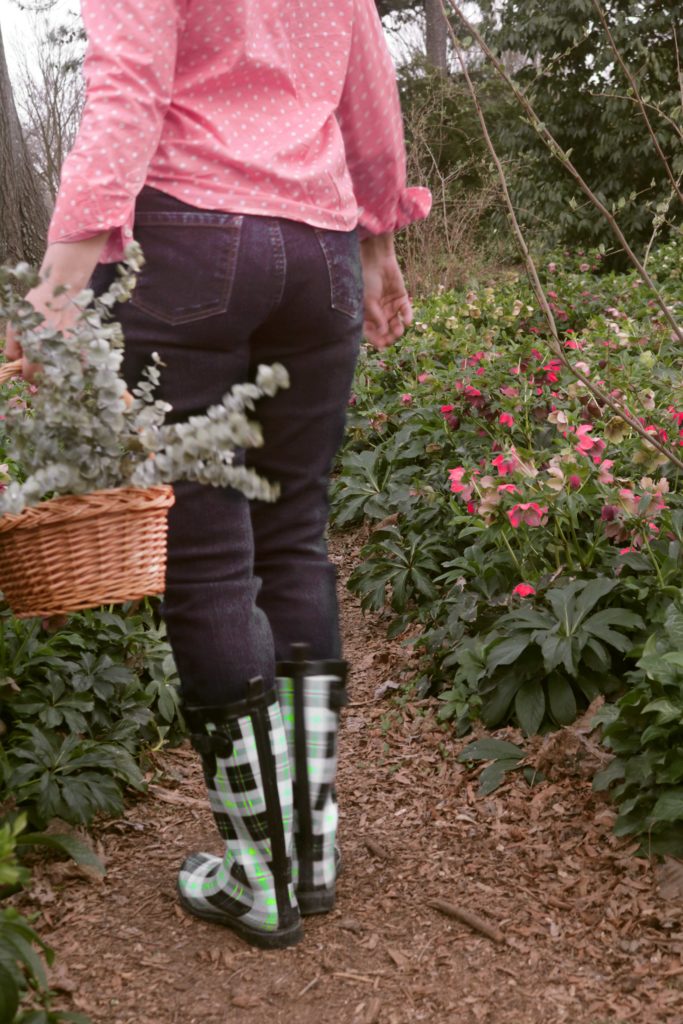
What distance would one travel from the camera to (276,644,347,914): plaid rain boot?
80.4 inches

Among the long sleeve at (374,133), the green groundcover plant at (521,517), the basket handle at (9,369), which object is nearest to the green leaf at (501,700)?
the green groundcover plant at (521,517)

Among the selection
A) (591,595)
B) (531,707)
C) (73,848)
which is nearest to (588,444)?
(591,595)

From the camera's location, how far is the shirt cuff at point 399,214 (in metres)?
2.14

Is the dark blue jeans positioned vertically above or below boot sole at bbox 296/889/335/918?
above

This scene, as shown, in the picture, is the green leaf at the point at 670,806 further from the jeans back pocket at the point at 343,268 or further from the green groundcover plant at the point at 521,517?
the jeans back pocket at the point at 343,268

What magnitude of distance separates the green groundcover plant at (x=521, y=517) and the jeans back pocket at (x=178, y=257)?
133 cm

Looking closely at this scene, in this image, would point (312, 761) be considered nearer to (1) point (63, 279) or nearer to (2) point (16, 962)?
(2) point (16, 962)

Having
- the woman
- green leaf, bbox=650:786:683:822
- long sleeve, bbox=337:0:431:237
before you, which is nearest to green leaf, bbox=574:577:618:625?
green leaf, bbox=650:786:683:822

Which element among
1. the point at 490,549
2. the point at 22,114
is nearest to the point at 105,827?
the point at 490,549

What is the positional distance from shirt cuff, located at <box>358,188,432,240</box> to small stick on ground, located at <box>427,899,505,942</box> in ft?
4.43

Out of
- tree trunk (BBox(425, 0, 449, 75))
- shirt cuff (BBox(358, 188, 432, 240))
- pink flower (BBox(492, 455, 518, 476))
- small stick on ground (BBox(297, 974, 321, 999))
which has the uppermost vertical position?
tree trunk (BBox(425, 0, 449, 75))

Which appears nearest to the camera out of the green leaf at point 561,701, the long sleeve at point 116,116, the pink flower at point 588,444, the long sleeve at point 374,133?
the long sleeve at point 116,116

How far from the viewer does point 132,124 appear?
5.15ft

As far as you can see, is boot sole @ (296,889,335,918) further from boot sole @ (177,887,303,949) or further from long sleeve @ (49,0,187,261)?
long sleeve @ (49,0,187,261)
